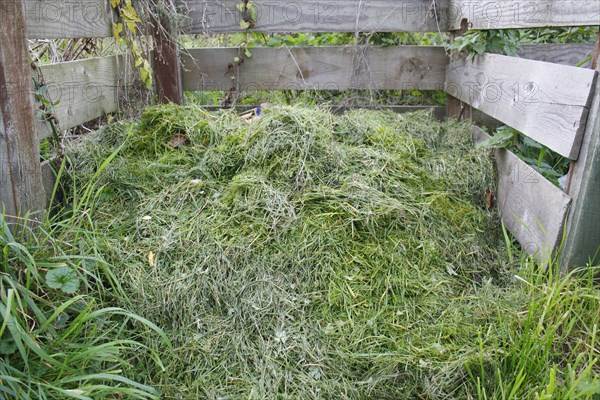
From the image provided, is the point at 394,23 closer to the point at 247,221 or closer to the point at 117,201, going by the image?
the point at 247,221

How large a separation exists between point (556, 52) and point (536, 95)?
1432 millimetres

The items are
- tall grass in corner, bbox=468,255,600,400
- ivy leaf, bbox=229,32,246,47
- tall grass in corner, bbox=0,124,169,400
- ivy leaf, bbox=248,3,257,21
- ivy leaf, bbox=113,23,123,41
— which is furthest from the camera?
ivy leaf, bbox=229,32,246,47

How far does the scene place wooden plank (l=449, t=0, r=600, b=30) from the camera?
213 cm

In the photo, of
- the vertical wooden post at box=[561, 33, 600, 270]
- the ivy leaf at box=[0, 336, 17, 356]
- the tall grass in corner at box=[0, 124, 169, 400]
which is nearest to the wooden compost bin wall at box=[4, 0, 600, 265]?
the vertical wooden post at box=[561, 33, 600, 270]

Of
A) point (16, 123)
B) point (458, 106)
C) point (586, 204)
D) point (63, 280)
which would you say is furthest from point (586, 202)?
point (16, 123)

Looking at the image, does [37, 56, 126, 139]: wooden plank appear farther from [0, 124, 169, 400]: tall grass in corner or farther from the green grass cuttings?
[0, 124, 169, 400]: tall grass in corner

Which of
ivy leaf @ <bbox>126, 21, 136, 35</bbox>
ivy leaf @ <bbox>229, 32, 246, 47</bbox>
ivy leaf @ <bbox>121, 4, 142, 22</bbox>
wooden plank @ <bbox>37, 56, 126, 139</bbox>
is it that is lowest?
wooden plank @ <bbox>37, 56, 126, 139</bbox>

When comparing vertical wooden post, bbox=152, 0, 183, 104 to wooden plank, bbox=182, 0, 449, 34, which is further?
wooden plank, bbox=182, 0, 449, 34

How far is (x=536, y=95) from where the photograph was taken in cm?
251

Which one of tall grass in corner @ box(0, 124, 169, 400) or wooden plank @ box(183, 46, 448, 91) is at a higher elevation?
wooden plank @ box(183, 46, 448, 91)

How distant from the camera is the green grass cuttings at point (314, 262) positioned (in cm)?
200

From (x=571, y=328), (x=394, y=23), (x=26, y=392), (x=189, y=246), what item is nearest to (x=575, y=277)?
(x=571, y=328)

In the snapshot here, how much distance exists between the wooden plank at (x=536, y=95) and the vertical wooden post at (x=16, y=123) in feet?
7.52

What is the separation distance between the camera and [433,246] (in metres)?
2.50
